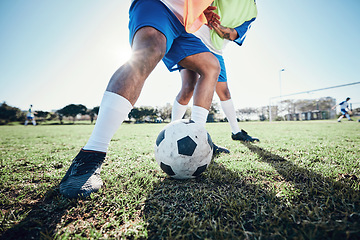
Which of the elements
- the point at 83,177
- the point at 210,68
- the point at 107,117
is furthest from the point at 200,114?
the point at 83,177

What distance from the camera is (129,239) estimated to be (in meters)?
0.75

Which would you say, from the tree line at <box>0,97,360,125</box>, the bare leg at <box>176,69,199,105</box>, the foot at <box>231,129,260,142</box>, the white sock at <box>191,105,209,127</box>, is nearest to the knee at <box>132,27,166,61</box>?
the white sock at <box>191,105,209,127</box>

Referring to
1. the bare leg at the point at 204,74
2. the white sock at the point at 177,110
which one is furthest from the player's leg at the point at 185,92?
the bare leg at the point at 204,74

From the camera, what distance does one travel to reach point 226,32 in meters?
2.36

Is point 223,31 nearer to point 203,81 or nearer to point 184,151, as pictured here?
point 203,81

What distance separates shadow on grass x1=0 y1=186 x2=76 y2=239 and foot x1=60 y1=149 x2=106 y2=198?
67mm

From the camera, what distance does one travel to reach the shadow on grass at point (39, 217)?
77cm

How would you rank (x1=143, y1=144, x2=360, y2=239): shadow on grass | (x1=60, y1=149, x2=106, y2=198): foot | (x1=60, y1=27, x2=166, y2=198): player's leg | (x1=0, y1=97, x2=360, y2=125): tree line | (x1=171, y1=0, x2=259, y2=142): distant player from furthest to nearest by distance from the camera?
1. (x1=0, y1=97, x2=360, y2=125): tree line
2. (x1=171, y1=0, x2=259, y2=142): distant player
3. (x1=60, y1=27, x2=166, y2=198): player's leg
4. (x1=60, y1=149, x2=106, y2=198): foot
5. (x1=143, y1=144, x2=360, y2=239): shadow on grass

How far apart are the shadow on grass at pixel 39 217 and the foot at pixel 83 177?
7 centimetres

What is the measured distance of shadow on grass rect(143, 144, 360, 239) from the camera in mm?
737

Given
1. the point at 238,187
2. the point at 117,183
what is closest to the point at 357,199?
the point at 238,187

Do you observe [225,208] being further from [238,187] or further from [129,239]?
[129,239]

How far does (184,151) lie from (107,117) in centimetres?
66

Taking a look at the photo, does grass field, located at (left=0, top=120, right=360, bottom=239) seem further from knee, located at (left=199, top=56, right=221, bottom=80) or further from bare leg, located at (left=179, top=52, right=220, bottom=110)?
knee, located at (left=199, top=56, right=221, bottom=80)
